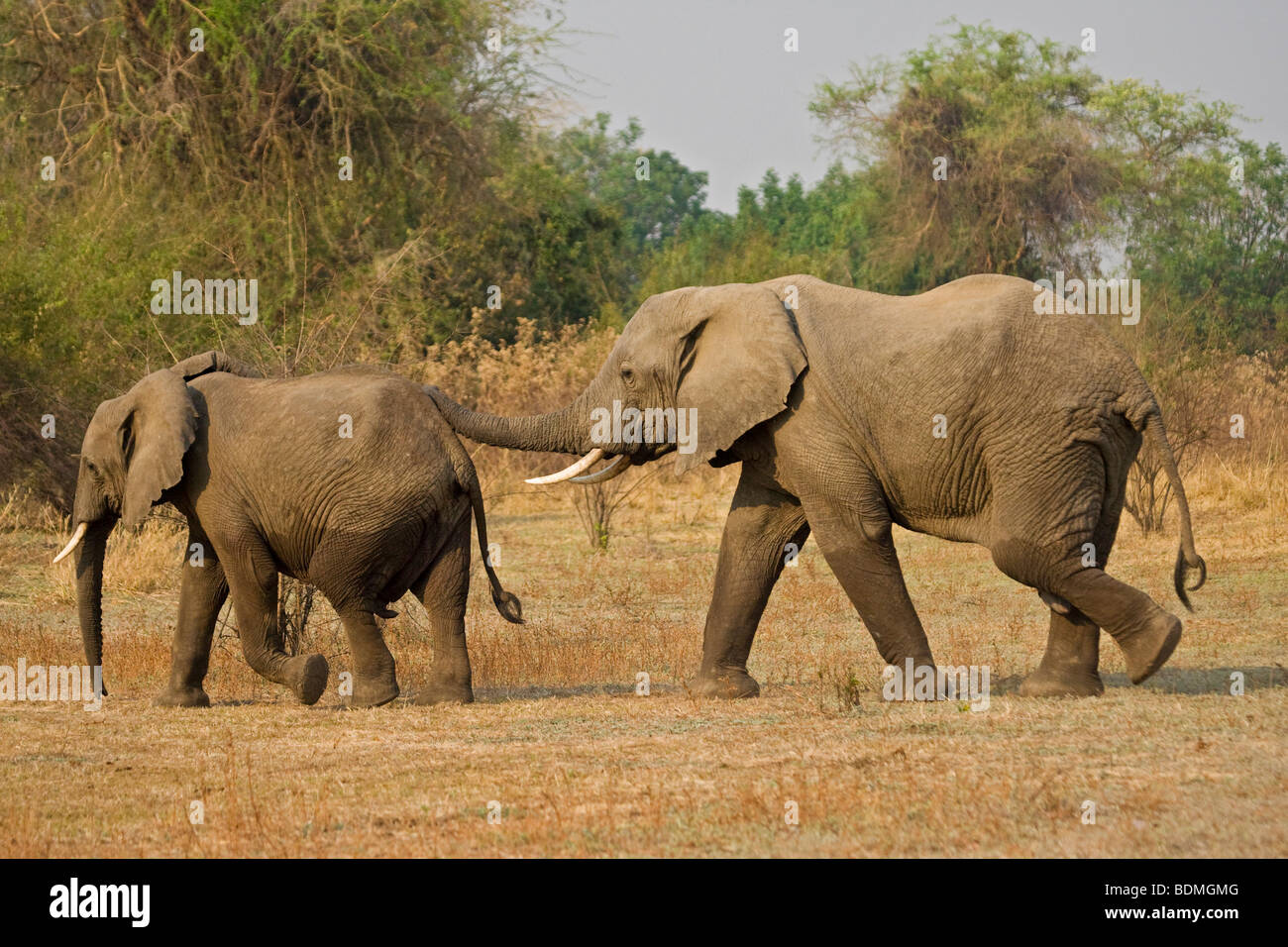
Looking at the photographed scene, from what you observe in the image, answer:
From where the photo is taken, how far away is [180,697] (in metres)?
10.7

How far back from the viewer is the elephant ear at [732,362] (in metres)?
10.2

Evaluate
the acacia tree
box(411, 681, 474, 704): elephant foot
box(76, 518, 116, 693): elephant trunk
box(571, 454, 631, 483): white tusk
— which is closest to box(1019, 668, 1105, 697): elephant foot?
box(571, 454, 631, 483): white tusk

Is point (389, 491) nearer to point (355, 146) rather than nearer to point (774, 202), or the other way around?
point (355, 146)

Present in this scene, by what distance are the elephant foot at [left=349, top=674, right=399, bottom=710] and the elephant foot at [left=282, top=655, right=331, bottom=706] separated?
0.26m

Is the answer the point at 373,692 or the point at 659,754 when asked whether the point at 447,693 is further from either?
the point at 659,754

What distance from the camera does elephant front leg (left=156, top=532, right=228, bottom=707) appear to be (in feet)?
35.2

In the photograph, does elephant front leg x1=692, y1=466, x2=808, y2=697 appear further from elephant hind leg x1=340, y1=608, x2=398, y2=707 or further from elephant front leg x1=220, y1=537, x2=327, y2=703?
elephant front leg x1=220, y1=537, x2=327, y2=703

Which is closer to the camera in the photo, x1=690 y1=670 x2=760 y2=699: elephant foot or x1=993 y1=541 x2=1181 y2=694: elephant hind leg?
x1=993 y1=541 x2=1181 y2=694: elephant hind leg

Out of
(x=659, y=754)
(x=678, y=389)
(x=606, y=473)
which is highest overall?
(x=678, y=389)

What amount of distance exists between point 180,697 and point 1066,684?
532 cm

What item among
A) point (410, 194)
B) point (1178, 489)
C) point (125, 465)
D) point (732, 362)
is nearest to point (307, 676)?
point (125, 465)

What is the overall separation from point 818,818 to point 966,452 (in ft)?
12.1

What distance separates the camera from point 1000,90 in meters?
40.2
